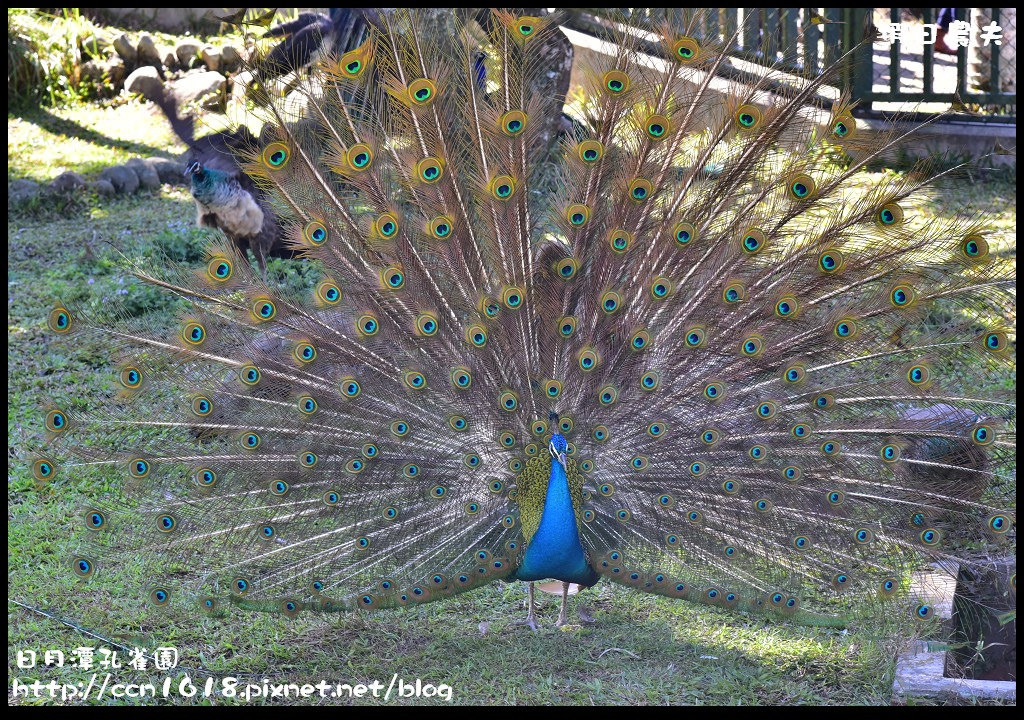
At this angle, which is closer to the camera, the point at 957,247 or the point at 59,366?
the point at 957,247

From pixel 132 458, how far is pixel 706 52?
2.89m

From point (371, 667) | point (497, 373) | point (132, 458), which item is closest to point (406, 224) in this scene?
point (497, 373)

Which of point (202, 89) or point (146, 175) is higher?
point (202, 89)

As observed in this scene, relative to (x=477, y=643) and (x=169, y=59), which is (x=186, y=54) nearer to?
(x=169, y=59)

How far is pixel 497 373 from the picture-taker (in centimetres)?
454

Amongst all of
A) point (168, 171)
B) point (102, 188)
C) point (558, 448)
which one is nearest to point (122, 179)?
point (102, 188)

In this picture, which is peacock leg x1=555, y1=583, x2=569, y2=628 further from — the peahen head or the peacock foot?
the peahen head

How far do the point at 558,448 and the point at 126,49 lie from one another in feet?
30.1

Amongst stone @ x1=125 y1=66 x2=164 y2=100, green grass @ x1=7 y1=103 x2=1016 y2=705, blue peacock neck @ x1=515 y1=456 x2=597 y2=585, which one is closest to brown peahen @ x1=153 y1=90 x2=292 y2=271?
green grass @ x1=7 y1=103 x2=1016 y2=705

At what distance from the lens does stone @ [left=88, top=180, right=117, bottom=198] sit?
960cm

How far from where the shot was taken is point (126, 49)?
1152 cm

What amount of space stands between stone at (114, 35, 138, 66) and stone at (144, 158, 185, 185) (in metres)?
2.12

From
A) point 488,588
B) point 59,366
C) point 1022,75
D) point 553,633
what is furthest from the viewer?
point 1022,75

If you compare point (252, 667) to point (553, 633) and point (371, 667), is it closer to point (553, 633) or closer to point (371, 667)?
point (371, 667)
